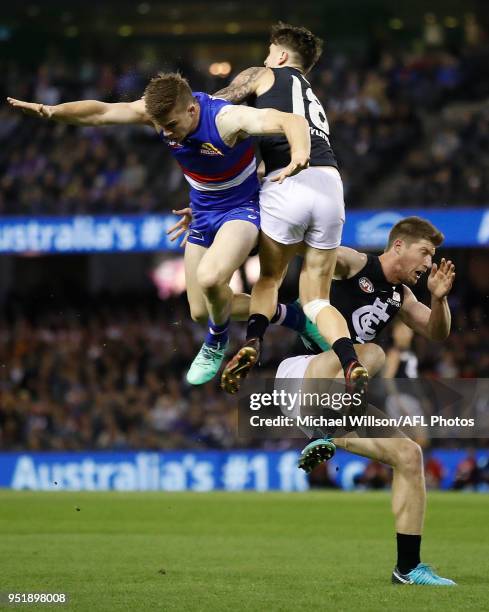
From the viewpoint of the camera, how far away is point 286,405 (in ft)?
29.1

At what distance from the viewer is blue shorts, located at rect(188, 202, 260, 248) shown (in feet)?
29.4

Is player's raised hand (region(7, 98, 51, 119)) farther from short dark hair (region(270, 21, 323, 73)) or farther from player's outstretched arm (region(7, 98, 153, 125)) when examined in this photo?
short dark hair (region(270, 21, 323, 73))

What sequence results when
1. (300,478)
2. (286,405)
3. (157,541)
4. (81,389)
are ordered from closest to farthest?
(286,405), (157,541), (300,478), (81,389)

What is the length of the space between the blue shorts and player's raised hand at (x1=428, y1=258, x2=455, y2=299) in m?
1.29

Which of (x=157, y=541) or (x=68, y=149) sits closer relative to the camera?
(x=157, y=541)

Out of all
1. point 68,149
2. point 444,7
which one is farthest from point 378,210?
point 444,7

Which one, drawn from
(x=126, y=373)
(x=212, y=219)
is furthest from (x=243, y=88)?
(x=126, y=373)

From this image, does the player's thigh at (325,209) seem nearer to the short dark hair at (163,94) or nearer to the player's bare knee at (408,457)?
the short dark hair at (163,94)

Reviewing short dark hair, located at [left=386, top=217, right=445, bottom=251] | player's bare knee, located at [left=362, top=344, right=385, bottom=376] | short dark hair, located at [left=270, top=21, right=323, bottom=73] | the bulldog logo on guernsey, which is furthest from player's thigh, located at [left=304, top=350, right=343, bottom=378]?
short dark hair, located at [left=270, top=21, right=323, bottom=73]

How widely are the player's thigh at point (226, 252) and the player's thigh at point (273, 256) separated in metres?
0.13

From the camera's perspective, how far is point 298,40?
Answer: 899 centimetres

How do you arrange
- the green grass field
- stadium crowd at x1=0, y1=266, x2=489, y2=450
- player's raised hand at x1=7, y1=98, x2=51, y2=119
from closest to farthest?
1. the green grass field
2. player's raised hand at x1=7, y1=98, x2=51, y2=119
3. stadium crowd at x1=0, y1=266, x2=489, y2=450

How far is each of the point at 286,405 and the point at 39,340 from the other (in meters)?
16.3

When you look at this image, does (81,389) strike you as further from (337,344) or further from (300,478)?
(337,344)
